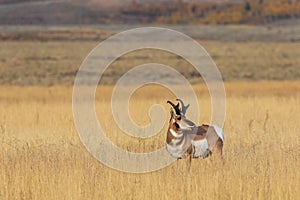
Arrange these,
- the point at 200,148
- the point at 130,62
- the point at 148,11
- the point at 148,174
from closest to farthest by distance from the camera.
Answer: the point at 148,174 < the point at 200,148 < the point at 130,62 < the point at 148,11

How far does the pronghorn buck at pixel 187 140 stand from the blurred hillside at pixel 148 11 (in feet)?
279

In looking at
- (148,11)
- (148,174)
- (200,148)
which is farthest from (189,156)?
(148,11)

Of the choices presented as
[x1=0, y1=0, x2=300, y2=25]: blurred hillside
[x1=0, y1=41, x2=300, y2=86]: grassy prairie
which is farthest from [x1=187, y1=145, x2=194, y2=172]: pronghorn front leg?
[x1=0, y1=0, x2=300, y2=25]: blurred hillside

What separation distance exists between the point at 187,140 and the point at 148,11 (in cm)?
10618

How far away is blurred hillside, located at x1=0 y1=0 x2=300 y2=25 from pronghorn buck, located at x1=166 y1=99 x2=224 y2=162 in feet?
279

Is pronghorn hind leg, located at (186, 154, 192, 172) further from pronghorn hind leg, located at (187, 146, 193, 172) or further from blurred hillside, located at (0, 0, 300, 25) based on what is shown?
blurred hillside, located at (0, 0, 300, 25)

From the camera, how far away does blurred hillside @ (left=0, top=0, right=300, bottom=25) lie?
332 ft

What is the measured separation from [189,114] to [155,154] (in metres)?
4.98

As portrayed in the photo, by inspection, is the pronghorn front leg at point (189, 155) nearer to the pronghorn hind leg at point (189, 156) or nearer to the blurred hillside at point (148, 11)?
the pronghorn hind leg at point (189, 156)

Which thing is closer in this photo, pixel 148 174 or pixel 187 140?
pixel 148 174

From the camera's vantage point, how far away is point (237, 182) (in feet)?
26.3

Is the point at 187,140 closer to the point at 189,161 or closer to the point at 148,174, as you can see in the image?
the point at 189,161

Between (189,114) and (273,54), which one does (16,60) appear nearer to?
(273,54)

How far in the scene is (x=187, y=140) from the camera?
29.1ft
